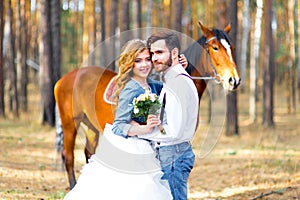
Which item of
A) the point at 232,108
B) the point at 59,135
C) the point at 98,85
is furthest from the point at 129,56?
the point at 232,108

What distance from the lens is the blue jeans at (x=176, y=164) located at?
172 inches

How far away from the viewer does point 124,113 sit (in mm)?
4348

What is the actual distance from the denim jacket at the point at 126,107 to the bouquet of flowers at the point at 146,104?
0.10 m

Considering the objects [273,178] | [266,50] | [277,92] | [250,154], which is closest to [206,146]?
[273,178]

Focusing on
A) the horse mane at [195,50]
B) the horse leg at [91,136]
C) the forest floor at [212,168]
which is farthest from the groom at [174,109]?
the horse leg at [91,136]

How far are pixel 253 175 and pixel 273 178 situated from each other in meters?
0.42

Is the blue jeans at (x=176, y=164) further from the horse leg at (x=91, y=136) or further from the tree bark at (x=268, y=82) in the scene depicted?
the tree bark at (x=268, y=82)

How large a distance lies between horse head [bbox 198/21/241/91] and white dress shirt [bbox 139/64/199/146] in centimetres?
260

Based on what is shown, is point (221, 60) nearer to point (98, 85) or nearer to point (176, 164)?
point (98, 85)

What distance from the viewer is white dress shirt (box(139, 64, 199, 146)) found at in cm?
412

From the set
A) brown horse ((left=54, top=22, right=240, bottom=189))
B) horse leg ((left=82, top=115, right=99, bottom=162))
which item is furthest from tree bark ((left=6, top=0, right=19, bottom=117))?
horse leg ((left=82, top=115, right=99, bottom=162))

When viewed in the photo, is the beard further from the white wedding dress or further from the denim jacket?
the white wedding dress

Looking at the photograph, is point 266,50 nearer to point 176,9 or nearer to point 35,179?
point 176,9

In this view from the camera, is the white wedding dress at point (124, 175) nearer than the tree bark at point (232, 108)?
Yes
